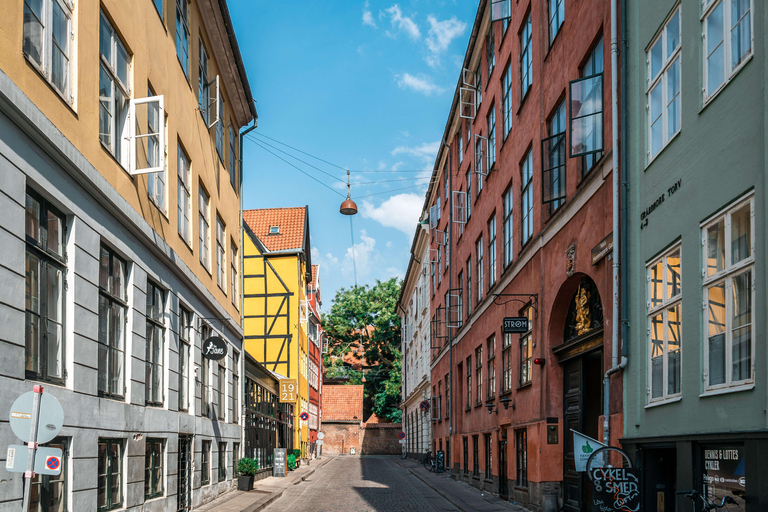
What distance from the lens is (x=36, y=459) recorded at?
701 centimetres

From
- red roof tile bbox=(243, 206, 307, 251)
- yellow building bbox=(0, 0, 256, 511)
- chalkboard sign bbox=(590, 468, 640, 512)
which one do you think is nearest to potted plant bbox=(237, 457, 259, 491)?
yellow building bbox=(0, 0, 256, 511)

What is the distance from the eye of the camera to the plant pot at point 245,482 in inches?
952

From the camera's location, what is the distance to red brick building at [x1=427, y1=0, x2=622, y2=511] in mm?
14016

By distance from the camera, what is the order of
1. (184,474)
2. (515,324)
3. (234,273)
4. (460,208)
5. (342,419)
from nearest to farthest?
1. (184,474)
2. (515,324)
3. (234,273)
4. (460,208)
5. (342,419)

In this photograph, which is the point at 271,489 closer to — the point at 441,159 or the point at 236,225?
the point at 236,225

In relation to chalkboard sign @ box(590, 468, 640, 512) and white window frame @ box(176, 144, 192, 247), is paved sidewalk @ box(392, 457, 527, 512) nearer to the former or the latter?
chalkboard sign @ box(590, 468, 640, 512)

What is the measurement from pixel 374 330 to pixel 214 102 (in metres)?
58.5

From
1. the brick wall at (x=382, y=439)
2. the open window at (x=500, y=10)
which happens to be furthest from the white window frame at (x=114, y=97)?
the brick wall at (x=382, y=439)

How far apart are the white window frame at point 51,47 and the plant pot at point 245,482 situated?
16031 mm

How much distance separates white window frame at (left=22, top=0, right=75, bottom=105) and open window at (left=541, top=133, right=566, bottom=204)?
927 cm

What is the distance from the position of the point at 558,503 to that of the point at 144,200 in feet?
33.9

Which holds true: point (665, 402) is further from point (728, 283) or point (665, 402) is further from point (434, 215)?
point (434, 215)

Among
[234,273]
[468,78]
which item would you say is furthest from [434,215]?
[234,273]

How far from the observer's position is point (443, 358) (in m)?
39.6
